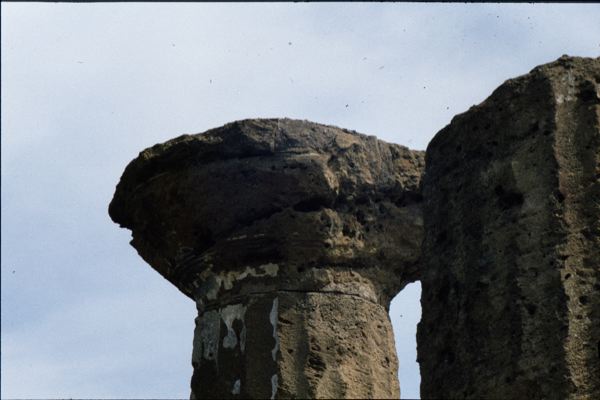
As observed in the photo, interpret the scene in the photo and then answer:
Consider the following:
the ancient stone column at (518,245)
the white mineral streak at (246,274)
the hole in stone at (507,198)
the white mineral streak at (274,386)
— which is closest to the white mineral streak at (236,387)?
the white mineral streak at (274,386)

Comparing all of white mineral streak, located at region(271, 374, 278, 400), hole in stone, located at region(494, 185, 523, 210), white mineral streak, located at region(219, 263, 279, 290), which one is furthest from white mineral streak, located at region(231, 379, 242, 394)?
hole in stone, located at region(494, 185, 523, 210)

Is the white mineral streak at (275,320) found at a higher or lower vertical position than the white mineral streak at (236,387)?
higher

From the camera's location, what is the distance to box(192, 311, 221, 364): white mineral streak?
7102mm

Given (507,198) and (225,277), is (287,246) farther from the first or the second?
(507,198)

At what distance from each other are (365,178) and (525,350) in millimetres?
3262

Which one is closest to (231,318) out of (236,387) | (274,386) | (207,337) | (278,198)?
(207,337)

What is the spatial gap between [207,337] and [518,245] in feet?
10.9

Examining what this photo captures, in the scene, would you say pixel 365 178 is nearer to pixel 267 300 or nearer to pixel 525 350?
pixel 267 300

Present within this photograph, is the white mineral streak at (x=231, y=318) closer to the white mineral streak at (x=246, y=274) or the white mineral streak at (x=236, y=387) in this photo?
the white mineral streak at (x=246, y=274)

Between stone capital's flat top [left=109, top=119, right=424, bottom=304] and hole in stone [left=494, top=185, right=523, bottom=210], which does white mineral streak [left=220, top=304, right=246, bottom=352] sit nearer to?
stone capital's flat top [left=109, top=119, right=424, bottom=304]

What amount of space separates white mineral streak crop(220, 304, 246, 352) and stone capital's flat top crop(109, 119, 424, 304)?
0.23 m

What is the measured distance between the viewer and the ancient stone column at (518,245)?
3971 mm

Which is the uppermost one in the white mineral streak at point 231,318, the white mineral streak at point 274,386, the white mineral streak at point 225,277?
the white mineral streak at point 225,277

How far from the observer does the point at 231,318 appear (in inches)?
280
